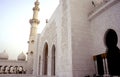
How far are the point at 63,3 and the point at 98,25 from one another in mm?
2417

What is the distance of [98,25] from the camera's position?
4.83m

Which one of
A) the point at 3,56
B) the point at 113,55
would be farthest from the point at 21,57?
the point at 113,55

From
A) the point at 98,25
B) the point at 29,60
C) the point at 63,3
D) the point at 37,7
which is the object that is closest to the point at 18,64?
the point at 29,60

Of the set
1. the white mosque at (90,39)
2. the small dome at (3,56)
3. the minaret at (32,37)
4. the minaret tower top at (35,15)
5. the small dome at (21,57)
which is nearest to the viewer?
the white mosque at (90,39)

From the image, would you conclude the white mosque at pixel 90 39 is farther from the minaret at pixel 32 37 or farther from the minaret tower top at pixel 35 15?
the minaret tower top at pixel 35 15

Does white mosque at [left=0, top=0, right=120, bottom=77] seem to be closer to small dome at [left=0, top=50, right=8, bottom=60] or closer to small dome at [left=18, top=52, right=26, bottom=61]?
small dome at [left=18, top=52, right=26, bottom=61]

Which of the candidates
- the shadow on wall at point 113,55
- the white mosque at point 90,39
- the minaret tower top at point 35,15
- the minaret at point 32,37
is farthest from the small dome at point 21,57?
the shadow on wall at point 113,55

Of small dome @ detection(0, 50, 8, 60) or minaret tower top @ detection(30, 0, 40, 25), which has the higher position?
minaret tower top @ detection(30, 0, 40, 25)

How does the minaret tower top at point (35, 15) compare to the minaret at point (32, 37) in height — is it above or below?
above

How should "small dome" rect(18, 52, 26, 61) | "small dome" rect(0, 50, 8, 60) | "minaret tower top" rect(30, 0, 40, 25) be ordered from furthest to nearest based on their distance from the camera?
"small dome" rect(18, 52, 26, 61), "small dome" rect(0, 50, 8, 60), "minaret tower top" rect(30, 0, 40, 25)

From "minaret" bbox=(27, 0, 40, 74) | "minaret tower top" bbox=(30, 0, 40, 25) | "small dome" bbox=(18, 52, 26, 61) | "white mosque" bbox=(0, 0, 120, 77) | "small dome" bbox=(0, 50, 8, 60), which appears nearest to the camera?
"white mosque" bbox=(0, 0, 120, 77)

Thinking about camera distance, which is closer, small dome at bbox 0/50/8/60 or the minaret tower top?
the minaret tower top

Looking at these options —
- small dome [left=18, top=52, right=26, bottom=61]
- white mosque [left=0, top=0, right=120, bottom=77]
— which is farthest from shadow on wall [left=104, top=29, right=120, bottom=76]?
small dome [left=18, top=52, right=26, bottom=61]

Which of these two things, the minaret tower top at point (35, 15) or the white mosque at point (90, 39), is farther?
the minaret tower top at point (35, 15)
